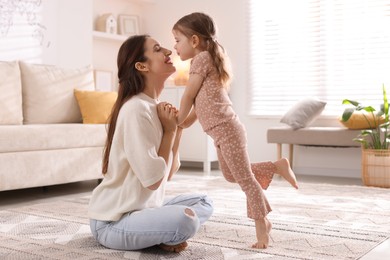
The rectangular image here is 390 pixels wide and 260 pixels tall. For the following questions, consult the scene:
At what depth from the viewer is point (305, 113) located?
470cm

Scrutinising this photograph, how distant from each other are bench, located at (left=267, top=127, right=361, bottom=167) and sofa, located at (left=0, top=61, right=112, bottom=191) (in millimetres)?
1718

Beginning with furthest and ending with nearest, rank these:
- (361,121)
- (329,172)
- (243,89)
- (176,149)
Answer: (243,89), (329,172), (361,121), (176,149)

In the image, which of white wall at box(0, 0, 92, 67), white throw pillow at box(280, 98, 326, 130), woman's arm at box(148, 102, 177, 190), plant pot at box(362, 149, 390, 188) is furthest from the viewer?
white throw pillow at box(280, 98, 326, 130)

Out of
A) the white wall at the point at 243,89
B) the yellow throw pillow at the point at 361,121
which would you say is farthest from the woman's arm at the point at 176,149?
the white wall at the point at 243,89

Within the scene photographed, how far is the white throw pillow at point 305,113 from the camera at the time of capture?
15.4ft

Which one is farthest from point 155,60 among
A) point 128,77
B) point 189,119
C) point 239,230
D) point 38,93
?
point 38,93

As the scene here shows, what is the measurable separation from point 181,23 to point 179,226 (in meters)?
0.85

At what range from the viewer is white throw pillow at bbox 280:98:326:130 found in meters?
4.70

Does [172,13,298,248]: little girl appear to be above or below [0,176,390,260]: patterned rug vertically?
above

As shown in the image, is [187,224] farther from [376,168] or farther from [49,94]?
[376,168]

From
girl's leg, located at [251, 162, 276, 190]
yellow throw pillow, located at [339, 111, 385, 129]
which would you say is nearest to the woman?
girl's leg, located at [251, 162, 276, 190]

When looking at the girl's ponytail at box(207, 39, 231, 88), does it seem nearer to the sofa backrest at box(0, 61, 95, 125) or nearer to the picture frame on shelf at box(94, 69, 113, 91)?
the sofa backrest at box(0, 61, 95, 125)

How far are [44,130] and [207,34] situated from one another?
5.59 feet

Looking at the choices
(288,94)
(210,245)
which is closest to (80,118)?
(288,94)
